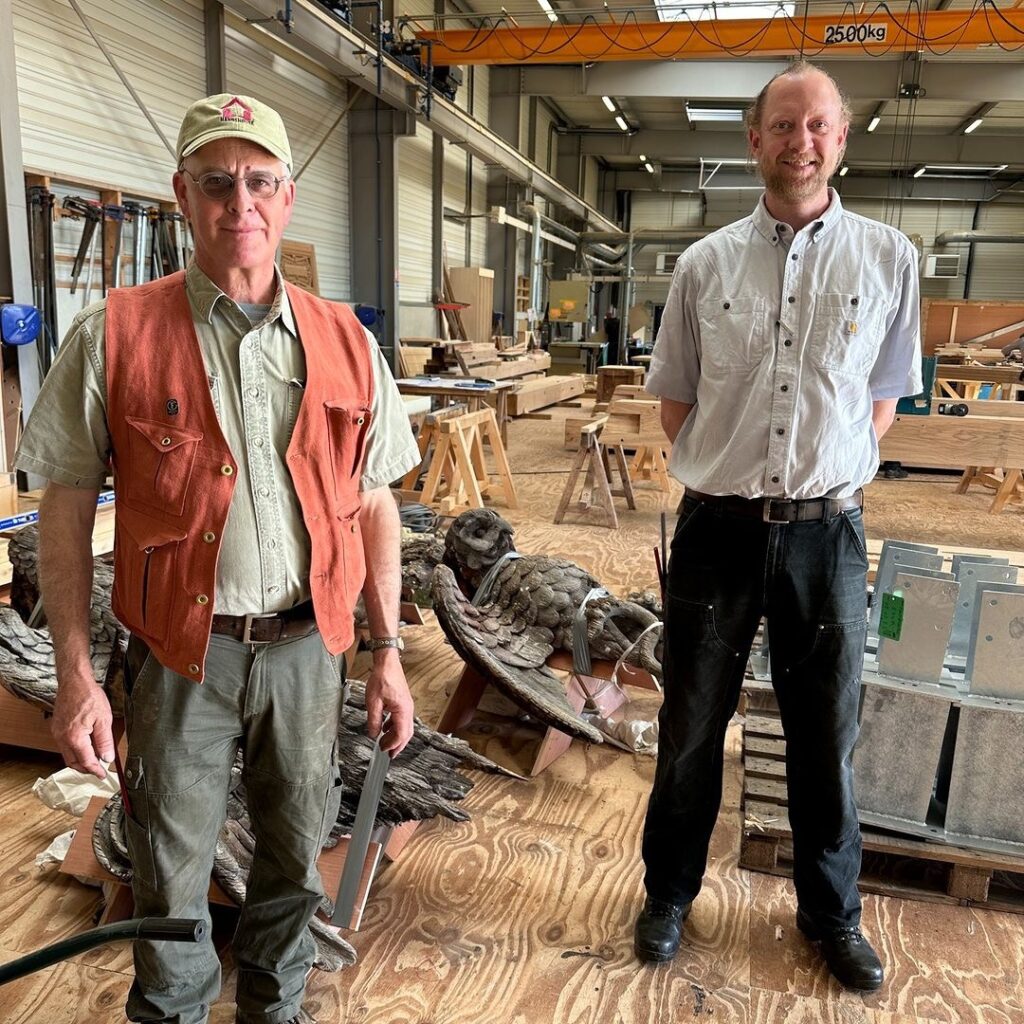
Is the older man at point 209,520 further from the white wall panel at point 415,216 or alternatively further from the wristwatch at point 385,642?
the white wall panel at point 415,216

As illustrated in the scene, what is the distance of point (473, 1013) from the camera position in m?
2.07

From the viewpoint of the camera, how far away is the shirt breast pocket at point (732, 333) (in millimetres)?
2012

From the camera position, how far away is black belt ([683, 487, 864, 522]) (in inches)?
78.4

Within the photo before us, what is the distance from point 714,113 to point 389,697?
55.5 feet

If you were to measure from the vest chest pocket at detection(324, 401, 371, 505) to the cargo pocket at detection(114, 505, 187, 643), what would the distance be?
318 millimetres

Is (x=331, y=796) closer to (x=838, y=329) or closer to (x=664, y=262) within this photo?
(x=838, y=329)

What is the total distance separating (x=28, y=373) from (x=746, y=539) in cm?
584

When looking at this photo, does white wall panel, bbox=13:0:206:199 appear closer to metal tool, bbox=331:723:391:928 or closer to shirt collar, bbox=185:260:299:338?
shirt collar, bbox=185:260:299:338

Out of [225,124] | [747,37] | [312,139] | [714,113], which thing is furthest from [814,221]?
[714,113]

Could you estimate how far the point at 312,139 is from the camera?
413 inches

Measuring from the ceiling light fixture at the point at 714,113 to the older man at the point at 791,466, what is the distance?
51.6 feet

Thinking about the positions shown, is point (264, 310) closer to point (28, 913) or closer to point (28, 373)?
point (28, 913)

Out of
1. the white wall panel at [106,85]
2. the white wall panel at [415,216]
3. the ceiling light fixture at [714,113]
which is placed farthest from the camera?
the ceiling light fixture at [714,113]

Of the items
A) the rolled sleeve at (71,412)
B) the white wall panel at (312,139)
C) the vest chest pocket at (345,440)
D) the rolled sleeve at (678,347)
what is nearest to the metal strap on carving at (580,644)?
the rolled sleeve at (678,347)
